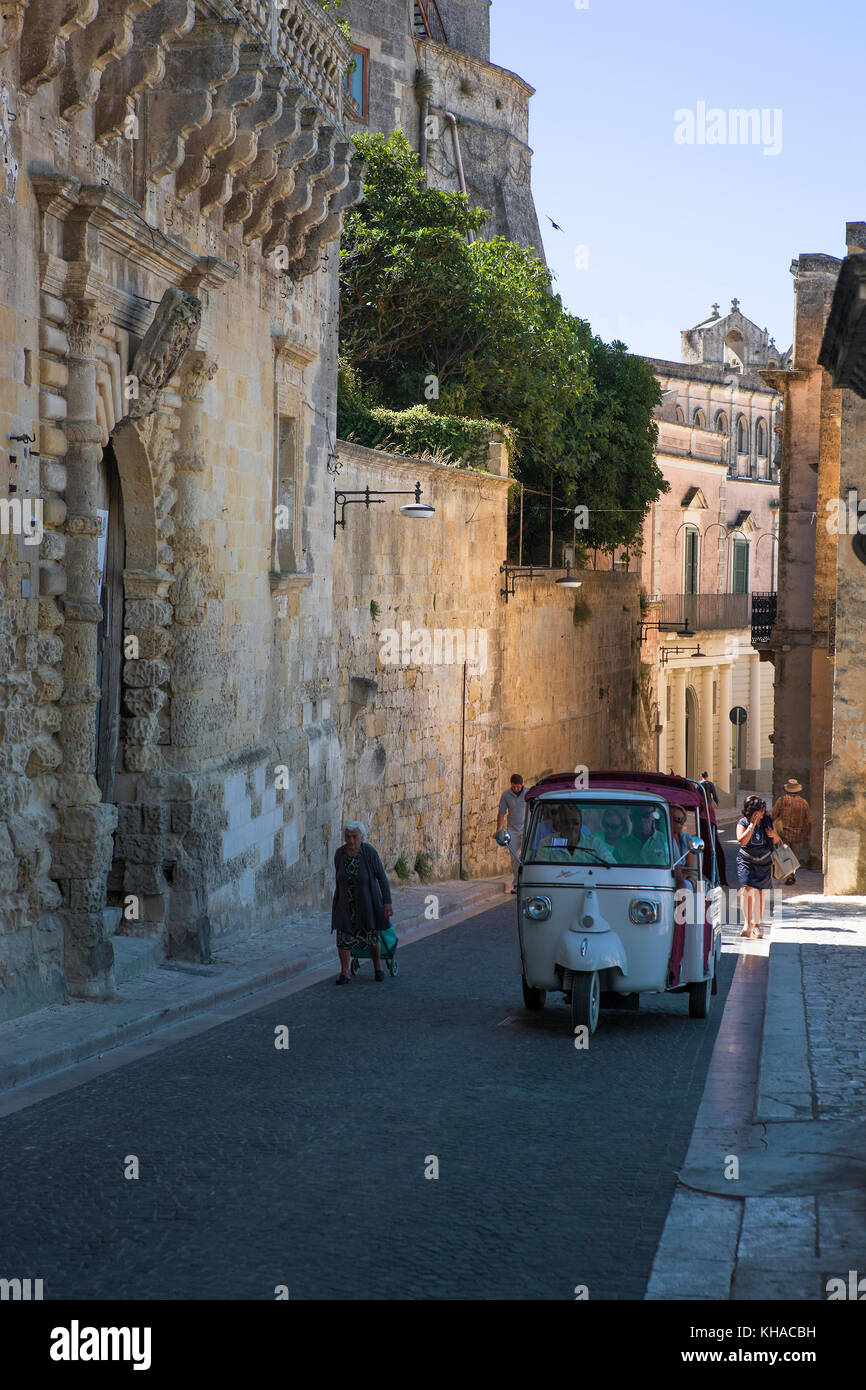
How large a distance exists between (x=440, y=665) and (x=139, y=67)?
40.5 feet

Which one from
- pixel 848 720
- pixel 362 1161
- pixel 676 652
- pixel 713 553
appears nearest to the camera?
pixel 362 1161

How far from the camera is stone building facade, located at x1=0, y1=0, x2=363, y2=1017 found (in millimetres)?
10141

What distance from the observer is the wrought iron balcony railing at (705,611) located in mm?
45625

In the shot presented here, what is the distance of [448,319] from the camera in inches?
1133

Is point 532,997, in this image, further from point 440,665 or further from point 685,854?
point 440,665

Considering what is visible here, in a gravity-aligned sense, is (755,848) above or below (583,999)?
above

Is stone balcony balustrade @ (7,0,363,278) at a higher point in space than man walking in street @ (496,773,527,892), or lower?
higher

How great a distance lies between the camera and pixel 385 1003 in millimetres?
11789

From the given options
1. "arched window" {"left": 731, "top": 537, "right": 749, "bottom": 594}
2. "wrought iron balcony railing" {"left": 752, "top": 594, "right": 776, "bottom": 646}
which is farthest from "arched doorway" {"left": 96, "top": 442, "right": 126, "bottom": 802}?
"arched window" {"left": 731, "top": 537, "right": 749, "bottom": 594}

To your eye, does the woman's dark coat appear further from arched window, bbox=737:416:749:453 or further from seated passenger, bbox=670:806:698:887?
arched window, bbox=737:416:749:453

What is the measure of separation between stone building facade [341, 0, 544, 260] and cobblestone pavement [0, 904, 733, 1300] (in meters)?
29.3

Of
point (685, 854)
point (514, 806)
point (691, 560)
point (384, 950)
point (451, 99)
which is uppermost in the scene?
point (451, 99)

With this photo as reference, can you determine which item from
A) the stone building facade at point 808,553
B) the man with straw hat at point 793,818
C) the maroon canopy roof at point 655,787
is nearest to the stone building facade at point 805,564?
the stone building facade at point 808,553

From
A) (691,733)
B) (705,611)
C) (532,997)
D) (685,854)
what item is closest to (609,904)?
(685,854)
